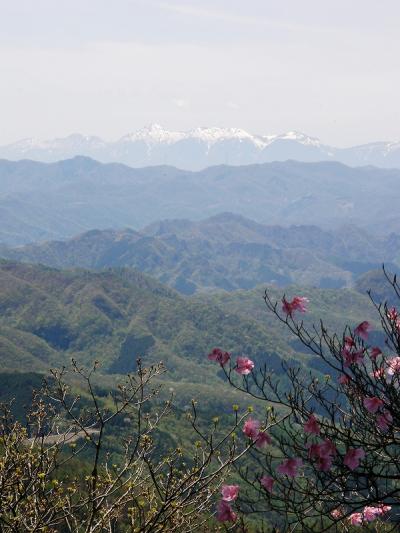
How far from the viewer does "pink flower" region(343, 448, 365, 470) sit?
13.1 metres

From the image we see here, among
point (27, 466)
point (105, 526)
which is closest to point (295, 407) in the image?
point (105, 526)

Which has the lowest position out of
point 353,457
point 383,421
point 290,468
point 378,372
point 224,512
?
point 224,512

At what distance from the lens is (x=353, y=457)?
13133mm

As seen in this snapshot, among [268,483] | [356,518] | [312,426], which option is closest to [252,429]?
[268,483]

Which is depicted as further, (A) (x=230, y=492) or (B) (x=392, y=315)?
(B) (x=392, y=315)

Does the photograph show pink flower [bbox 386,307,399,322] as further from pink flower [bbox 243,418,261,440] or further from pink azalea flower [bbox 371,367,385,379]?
pink flower [bbox 243,418,261,440]

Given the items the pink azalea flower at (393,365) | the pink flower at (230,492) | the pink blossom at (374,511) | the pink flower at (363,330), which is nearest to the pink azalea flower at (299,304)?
the pink flower at (363,330)

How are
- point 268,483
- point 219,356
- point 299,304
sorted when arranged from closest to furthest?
point 268,483 < point 299,304 < point 219,356

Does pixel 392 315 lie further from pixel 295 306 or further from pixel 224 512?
pixel 224 512

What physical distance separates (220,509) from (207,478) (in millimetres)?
1992

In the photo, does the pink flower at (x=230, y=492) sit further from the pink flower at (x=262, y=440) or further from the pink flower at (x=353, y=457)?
the pink flower at (x=353, y=457)

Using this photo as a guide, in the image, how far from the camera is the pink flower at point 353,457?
13.1m

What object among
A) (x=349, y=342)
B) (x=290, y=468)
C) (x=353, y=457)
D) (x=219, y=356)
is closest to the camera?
(x=353, y=457)

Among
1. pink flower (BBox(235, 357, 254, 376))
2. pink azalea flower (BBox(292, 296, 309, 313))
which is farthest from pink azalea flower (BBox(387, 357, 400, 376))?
pink flower (BBox(235, 357, 254, 376))
